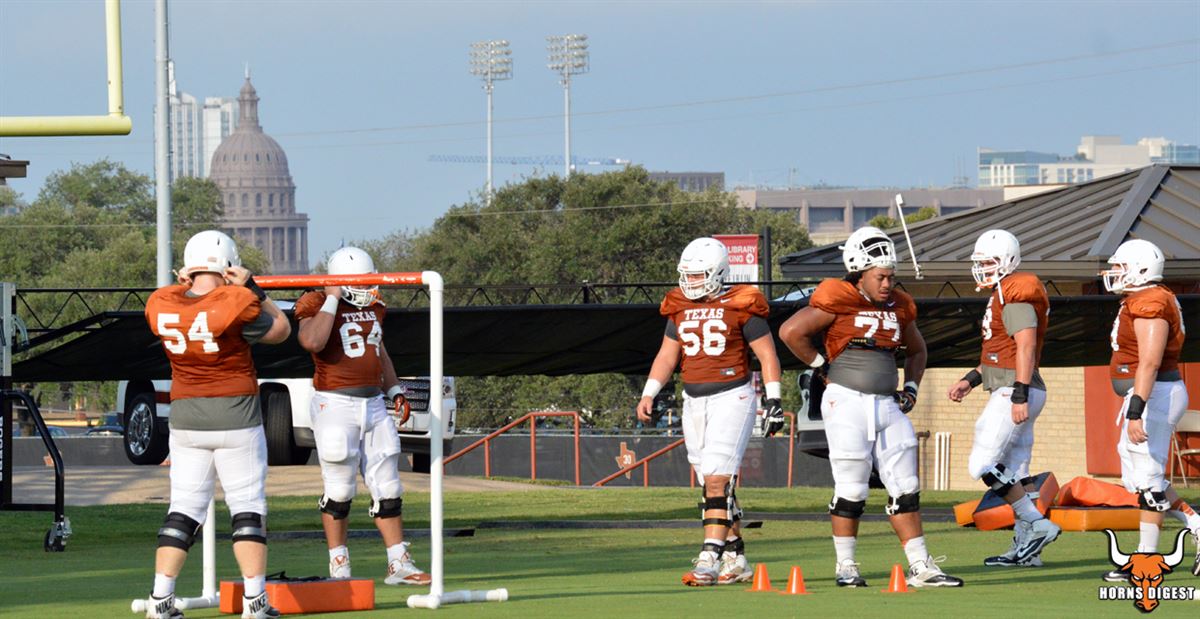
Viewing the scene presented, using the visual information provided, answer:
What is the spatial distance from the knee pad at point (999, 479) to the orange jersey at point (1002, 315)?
2.23ft

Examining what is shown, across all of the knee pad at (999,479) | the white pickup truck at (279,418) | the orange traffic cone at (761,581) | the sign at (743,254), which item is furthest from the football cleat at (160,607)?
the sign at (743,254)

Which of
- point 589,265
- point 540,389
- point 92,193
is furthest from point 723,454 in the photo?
point 92,193

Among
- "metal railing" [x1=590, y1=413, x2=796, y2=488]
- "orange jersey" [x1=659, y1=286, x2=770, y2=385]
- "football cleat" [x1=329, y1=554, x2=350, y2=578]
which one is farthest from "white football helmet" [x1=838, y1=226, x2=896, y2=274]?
"metal railing" [x1=590, y1=413, x2=796, y2=488]

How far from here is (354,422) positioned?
36.4ft

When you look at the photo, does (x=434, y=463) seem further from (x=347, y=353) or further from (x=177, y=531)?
(x=177, y=531)

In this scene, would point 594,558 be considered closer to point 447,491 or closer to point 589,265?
point 447,491

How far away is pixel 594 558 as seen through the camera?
13.6 metres

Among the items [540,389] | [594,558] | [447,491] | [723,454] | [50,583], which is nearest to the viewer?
[723,454]

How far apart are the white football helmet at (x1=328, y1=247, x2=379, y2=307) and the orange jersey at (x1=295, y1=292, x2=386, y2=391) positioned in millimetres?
63

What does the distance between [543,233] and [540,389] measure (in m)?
12.9

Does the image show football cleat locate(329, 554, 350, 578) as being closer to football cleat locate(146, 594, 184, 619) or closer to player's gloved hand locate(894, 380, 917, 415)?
football cleat locate(146, 594, 184, 619)

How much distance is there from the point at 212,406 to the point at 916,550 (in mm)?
4131

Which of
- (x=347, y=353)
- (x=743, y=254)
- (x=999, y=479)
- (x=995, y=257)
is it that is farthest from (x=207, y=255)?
(x=743, y=254)

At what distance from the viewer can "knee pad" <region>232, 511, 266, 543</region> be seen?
358 inches
